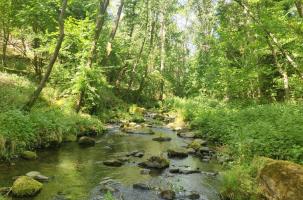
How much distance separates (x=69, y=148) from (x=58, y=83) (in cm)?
853

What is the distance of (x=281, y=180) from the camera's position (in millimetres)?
6848

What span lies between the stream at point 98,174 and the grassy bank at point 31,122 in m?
0.54

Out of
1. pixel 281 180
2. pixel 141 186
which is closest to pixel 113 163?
pixel 141 186

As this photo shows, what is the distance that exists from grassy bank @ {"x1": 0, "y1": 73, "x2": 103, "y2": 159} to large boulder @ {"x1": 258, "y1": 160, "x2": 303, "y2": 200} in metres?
8.06

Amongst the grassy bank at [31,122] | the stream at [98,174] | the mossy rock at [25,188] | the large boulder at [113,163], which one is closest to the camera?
the mossy rock at [25,188]

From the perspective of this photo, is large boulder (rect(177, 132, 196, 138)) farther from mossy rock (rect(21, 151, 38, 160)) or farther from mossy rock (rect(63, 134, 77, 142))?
mossy rock (rect(21, 151, 38, 160))

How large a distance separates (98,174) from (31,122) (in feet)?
12.7

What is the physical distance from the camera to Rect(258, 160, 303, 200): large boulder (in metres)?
6.51

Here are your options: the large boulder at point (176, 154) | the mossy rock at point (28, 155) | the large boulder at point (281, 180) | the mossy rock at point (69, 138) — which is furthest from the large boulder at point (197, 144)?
the large boulder at point (281, 180)

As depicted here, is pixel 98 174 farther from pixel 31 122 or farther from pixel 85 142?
pixel 85 142

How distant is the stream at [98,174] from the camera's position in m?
8.91

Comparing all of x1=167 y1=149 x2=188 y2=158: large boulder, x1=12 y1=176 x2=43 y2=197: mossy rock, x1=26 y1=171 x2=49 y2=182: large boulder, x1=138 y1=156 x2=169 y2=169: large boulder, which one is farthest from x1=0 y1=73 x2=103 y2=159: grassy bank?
x1=167 y1=149 x2=188 y2=158: large boulder

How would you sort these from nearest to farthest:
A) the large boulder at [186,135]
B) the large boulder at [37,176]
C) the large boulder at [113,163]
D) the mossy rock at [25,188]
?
the mossy rock at [25,188], the large boulder at [37,176], the large boulder at [113,163], the large boulder at [186,135]

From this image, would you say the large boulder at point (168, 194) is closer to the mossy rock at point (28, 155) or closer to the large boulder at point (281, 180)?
the large boulder at point (281, 180)
